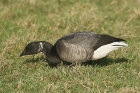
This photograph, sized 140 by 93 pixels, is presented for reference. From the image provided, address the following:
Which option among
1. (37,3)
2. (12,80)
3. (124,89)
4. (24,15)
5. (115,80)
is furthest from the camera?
(37,3)

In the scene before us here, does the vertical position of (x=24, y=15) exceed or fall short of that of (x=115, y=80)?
it exceeds it

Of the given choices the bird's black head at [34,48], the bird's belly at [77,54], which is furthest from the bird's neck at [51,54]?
the bird's belly at [77,54]

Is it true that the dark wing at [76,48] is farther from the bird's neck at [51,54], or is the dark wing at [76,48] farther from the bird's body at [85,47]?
the bird's neck at [51,54]

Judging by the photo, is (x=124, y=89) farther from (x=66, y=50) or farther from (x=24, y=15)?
(x=24, y=15)

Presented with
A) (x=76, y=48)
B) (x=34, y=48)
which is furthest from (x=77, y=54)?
(x=34, y=48)

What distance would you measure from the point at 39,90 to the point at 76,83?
2.12 feet

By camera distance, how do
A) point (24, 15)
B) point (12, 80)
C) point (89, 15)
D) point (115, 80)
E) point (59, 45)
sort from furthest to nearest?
point (24, 15), point (89, 15), point (59, 45), point (12, 80), point (115, 80)

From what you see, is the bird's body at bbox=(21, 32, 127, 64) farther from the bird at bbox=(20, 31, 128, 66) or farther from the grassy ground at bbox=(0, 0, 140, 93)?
the grassy ground at bbox=(0, 0, 140, 93)

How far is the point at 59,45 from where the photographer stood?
7457 mm

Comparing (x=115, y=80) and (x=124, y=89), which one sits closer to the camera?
(x=124, y=89)

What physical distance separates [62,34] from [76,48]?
2935 mm

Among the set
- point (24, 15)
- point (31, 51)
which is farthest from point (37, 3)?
point (31, 51)

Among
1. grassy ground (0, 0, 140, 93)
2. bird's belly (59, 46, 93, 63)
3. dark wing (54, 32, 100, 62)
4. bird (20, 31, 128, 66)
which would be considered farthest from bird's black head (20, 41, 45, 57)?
bird's belly (59, 46, 93, 63)

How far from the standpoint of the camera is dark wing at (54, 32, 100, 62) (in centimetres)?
727
